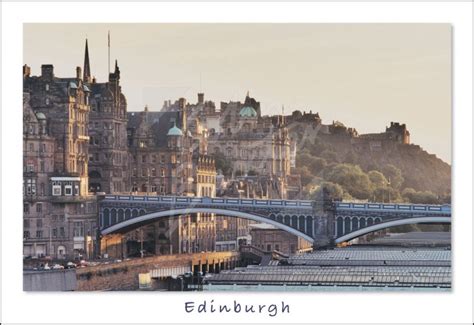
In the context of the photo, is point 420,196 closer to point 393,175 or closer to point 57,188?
point 393,175

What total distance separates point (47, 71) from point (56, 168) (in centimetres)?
349

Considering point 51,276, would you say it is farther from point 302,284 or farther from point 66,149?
point 66,149

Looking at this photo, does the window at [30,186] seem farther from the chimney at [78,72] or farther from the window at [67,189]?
the chimney at [78,72]

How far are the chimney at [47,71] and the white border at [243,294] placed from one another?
31.2 feet

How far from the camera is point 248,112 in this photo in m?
56.2

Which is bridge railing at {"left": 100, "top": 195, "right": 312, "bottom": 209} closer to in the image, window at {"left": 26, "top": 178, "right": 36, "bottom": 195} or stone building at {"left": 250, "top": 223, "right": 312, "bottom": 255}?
window at {"left": 26, "top": 178, "right": 36, "bottom": 195}

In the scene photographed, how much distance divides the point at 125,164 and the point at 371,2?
65.0 ft

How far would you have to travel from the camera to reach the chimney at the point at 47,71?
51625 millimetres

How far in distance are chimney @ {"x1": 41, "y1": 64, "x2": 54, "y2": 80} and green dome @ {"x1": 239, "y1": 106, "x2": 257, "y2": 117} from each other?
479 cm

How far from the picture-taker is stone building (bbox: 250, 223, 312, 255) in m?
60.4

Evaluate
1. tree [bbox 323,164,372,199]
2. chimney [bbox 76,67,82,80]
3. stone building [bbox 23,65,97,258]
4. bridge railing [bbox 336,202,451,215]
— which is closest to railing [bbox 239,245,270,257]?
tree [bbox 323,164,372,199]

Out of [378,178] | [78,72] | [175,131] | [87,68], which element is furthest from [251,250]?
[87,68]

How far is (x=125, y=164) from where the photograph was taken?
2355 inches

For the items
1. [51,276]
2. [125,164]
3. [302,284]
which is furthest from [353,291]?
[125,164]
